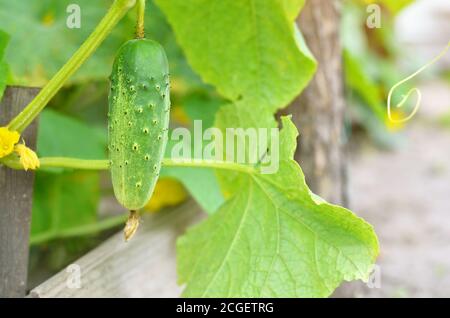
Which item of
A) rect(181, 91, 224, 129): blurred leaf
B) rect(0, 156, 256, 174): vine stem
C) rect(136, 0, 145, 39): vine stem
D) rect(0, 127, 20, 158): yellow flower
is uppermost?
rect(136, 0, 145, 39): vine stem

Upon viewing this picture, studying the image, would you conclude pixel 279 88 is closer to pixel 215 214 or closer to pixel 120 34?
pixel 215 214

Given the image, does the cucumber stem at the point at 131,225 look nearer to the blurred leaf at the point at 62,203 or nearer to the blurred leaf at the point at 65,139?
the blurred leaf at the point at 65,139

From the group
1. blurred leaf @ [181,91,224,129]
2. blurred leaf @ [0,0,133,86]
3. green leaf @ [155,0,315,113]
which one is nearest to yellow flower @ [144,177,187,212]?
blurred leaf @ [181,91,224,129]

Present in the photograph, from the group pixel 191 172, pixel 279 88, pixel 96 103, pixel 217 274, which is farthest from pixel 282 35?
pixel 96 103

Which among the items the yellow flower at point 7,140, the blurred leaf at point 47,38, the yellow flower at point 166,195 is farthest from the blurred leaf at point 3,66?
the yellow flower at point 166,195

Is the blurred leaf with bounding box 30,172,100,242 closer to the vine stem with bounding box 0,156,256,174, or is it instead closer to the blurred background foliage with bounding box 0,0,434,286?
the blurred background foliage with bounding box 0,0,434,286
